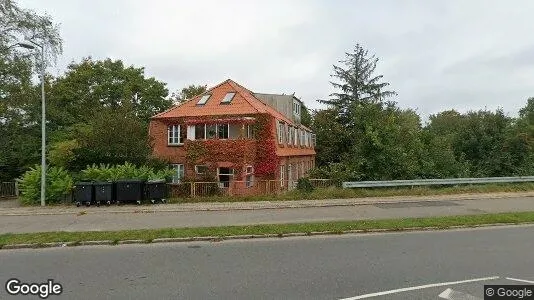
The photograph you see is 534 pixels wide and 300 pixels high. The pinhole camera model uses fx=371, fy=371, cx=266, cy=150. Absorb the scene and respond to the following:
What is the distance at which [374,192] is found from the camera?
19219 mm

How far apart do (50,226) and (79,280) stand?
707cm

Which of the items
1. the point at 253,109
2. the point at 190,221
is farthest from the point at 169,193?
the point at 253,109

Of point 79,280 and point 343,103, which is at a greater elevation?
point 343,103

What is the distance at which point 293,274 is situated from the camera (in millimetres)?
6641

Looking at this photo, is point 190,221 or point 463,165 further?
point 463,165

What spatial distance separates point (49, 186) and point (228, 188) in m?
9.43

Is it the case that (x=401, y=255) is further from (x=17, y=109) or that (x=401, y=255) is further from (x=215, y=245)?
(x=17, y=109)

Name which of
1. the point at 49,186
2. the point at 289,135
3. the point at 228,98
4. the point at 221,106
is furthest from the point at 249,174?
the point at 49,186

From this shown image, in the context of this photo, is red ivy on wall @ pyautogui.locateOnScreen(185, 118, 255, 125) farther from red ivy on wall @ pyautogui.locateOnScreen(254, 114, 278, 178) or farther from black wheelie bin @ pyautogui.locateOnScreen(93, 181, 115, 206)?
black wheelie bin @ pyautogui.locateOnScreen(93, 181, 115, 206)

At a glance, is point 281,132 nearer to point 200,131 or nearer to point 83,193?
point 200,131

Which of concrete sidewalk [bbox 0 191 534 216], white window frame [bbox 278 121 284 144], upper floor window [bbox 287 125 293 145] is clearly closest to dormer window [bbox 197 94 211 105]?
white window frame [bbox 278 121 284 144]

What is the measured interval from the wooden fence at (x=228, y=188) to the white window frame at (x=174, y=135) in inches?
209

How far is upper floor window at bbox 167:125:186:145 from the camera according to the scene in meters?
25.7

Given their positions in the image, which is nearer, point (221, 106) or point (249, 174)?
point (249, 174)
